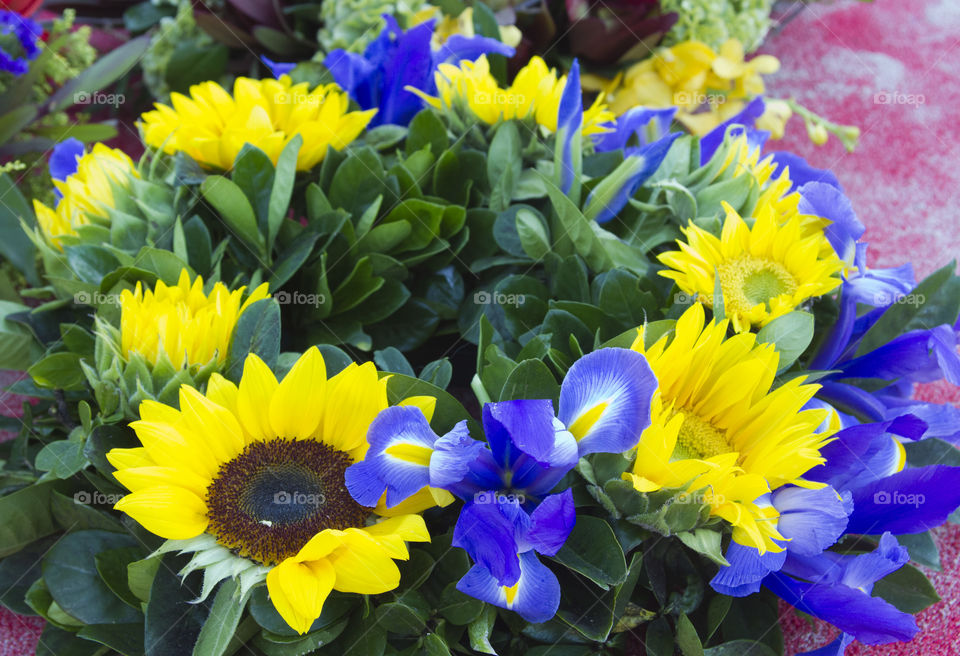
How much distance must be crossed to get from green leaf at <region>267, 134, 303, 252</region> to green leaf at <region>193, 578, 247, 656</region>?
0.25 meters

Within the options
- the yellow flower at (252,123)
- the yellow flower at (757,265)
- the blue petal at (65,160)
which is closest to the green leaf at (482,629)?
the yellow flower at (757,265)

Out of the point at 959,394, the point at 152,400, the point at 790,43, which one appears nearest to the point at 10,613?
the point at 152,400

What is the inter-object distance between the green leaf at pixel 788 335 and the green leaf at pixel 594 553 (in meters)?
0.14

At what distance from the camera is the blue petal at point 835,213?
19.5 inches

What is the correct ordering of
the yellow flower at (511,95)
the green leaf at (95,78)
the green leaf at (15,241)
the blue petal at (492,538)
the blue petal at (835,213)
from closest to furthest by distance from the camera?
the blue petal at (492,538) < the blue petal at (835,213) < the yellow flower at (511,95) < the green leaf at (15,241) < the green leaf at (95,78)

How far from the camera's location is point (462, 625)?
441mm

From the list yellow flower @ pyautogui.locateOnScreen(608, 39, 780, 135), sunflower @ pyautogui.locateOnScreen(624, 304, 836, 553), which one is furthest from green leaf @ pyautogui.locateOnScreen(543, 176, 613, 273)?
yellow flower @ pyautogui.locateOnScreen(608, 39, 780, 135)

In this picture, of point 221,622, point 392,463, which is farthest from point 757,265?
point 221,622

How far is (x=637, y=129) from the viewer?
65cm

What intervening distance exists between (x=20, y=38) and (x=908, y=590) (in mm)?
948

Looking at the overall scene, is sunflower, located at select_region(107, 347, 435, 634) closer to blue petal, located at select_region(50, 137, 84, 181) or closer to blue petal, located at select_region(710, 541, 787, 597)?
blue petal, located at select_region(710, 541, 787, 597)

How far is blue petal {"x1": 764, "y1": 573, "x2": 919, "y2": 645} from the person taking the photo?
1.35 ft

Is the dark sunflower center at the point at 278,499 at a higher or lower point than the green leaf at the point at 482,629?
higher

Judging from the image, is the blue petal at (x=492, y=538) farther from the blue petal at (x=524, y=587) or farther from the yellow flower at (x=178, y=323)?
the yellow flower at (x=178, y=323)
